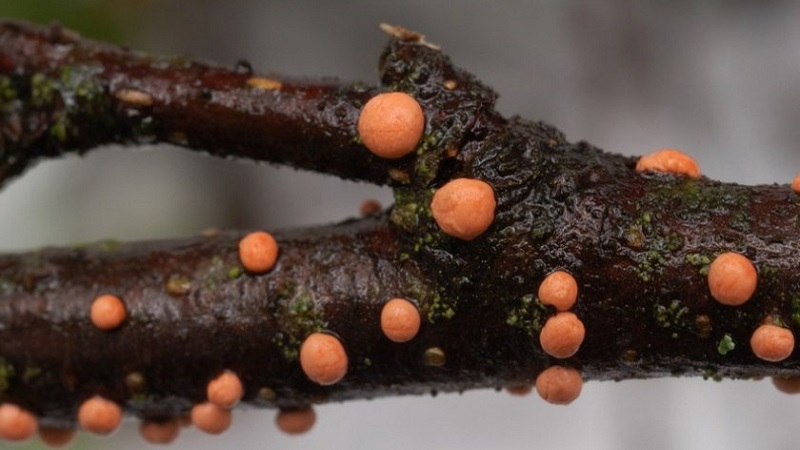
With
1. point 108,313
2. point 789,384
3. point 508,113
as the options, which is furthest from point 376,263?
point 508,113

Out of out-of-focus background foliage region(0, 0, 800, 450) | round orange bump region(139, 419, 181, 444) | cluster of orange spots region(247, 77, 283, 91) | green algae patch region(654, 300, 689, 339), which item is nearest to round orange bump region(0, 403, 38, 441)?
round orange bump region(139, 419, 181, 444)

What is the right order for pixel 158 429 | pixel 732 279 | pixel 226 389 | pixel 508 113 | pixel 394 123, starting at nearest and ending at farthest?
pixel 732 279 → pixel 394 123 → pixel 226 389 → pixel 158 429 → pixel 508 113

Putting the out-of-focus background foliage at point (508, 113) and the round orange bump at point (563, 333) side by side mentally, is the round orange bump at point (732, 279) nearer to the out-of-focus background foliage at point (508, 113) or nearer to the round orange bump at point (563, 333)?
the round orange bump at point (563, 333)

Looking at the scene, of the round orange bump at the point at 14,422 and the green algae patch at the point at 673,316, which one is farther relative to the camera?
the round orange bump at the point at 14,422

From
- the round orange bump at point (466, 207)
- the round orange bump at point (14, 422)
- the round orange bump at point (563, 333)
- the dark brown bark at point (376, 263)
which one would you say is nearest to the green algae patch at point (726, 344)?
the dark brown bark at point (376, 263)

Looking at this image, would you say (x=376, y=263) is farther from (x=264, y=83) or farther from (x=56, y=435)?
(x=56, y=435)

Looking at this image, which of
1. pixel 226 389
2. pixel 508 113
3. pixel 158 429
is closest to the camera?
pixel 226 389

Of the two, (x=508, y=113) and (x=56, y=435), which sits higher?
(x=508, y=113)
